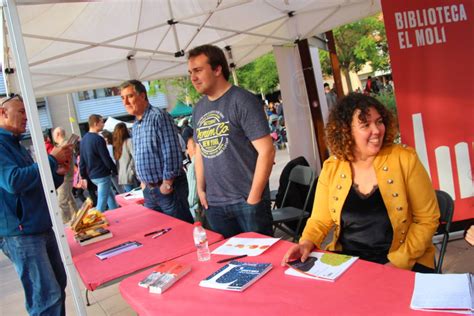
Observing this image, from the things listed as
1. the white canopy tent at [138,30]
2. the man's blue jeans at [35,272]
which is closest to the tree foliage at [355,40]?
the white canopy tent at [138,30]

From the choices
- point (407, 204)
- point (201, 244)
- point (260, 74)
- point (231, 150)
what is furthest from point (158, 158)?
point (260, 74)

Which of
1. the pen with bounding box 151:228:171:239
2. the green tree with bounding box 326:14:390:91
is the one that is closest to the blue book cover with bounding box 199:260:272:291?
the pen with bounding box 151:228:171:239

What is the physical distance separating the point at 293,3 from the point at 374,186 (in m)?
3.80

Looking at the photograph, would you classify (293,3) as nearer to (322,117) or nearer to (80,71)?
(322,117)

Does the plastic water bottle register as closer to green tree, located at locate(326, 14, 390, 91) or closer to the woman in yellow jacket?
the woman in yellow jacket

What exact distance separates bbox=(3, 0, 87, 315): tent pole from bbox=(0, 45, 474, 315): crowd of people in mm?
203

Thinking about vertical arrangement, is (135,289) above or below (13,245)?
below

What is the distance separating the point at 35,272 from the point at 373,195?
197 cm

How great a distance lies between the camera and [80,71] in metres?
6.05

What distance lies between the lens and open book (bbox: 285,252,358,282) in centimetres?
154

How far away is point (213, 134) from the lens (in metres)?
2.54

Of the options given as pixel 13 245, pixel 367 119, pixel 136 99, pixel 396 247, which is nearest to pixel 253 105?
pixel 367 119

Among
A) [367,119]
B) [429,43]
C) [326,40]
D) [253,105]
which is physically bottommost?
[367,119]

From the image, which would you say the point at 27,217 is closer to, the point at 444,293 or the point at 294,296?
the point at 294,296
